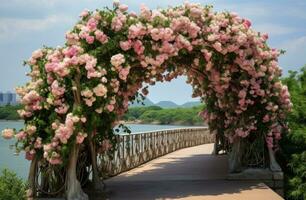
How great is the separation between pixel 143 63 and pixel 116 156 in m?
4.12

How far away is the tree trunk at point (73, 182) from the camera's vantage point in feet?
29.9

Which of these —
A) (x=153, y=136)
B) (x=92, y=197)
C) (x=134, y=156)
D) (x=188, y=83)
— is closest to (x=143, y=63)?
(x=92, y=197)

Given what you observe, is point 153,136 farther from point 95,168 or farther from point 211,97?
point 95,168

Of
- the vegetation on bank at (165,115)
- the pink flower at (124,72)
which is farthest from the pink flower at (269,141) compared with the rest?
the vegetation on bank at (165,115)

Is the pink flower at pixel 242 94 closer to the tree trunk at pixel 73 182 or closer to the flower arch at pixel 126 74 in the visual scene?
the flower arch at pixel 126 74

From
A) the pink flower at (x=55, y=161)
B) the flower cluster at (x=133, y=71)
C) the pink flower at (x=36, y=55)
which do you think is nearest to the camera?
the pink flower at (x=55, y=161)

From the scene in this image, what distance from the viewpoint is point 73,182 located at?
917 centimetres

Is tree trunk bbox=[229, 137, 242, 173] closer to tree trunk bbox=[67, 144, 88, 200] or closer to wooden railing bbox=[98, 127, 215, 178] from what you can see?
wooden railing bbox=[98, 127, 215, 178]

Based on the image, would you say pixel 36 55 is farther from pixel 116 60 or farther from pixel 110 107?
pixel 110 107

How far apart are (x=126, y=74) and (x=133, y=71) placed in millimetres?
894

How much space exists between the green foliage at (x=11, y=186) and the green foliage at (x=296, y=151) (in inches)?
266

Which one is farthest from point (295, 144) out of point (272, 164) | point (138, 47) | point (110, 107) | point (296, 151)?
point (110, 107)

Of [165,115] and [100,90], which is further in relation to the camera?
[165,115]

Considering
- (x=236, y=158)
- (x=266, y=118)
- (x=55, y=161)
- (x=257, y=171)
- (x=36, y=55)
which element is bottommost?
(x=257, y=171)
